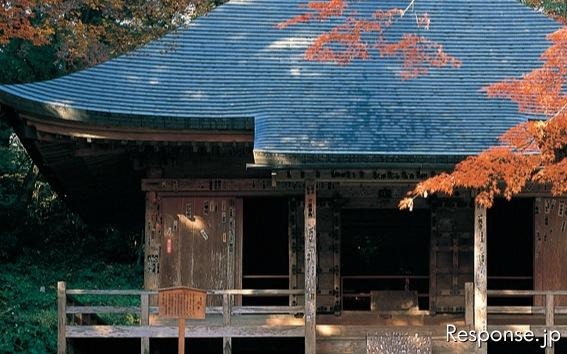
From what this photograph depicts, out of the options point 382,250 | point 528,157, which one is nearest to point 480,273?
point 528,157

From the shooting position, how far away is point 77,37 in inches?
763

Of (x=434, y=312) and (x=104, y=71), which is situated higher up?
(x=104, y=71)

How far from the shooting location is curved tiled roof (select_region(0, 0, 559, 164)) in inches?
452

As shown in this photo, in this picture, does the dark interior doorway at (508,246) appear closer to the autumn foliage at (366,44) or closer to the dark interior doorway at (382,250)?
the dark interior doorway at (382,250)

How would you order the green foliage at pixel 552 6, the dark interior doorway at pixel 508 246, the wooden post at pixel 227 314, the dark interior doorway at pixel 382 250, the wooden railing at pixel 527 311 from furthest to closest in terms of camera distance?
the green foliage at pixel 552 6
the dark interior doorway at pixel 382 250
the dark interior doorway at pixel 508 246
the wooden railing at pixel 527 311
the wooden post at pixel 227 314

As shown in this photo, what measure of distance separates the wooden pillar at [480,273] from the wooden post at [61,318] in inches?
229

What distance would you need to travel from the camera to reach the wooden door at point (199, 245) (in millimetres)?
12867

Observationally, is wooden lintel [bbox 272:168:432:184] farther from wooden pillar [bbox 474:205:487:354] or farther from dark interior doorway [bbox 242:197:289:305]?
dark interior doorway [bbox 242:197:289:305]

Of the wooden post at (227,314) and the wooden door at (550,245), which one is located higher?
the wooden door at (550,245)

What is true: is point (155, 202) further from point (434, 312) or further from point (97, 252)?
point (97, 252)

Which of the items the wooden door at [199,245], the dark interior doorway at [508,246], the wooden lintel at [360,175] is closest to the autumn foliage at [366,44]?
the wooden lintel at [360,175]

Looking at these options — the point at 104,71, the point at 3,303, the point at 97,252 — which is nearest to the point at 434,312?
the point at 104,71

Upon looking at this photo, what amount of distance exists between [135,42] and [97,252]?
6455mm

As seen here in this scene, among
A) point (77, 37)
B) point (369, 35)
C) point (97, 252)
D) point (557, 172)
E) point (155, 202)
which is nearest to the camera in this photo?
point (557, 172)
